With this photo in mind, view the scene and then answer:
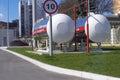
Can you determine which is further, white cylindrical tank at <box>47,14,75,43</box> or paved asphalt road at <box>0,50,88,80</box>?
white cylindrical tank at <box>47,14,75,43</box>

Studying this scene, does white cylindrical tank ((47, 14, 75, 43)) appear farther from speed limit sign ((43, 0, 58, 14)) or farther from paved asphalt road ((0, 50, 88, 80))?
paved asphalt road ((0, 50, 88, 80))

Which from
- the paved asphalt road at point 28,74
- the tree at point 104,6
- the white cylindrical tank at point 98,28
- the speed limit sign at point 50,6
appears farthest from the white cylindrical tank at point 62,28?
the tree at point 104,6

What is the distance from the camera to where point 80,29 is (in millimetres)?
34125

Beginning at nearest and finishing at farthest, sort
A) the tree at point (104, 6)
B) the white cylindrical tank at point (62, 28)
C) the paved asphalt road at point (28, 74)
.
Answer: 1. the paved asphalt road at point (28, 74)
2. the white cylindrical tank at point (62, 28)
3. the tree at point (104, 6)

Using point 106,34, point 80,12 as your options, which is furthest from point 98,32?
point 80,12

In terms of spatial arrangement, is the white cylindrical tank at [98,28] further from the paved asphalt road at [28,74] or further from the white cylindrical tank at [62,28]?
the paved asphalt road at [28,74]

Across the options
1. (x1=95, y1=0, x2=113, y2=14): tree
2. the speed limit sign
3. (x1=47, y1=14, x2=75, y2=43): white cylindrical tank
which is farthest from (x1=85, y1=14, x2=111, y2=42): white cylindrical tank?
(x1=95, y1=0, x2=113, y2=14): tree

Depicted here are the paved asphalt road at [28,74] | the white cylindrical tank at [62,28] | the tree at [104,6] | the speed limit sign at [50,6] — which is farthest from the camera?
the tree at [104,6]

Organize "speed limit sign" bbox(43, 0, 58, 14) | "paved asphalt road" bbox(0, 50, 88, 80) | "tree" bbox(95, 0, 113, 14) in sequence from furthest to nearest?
"tree" bbox(95, 0, 113, 14) → "speed limit sign" bbox(43, 0, 58, 14) → "paved asphalt road" bbox(0, 50, 88, 80)

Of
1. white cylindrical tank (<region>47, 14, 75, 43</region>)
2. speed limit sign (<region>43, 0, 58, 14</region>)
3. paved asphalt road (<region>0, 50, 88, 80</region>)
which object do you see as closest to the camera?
paved asphalt road (<region>0, 50, 88, 80</region>)

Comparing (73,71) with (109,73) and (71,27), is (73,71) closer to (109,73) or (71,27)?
(109,73)

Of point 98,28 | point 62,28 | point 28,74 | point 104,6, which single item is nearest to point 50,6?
point 28,74

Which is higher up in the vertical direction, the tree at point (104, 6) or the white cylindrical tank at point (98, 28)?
the tree at point (104, 6)

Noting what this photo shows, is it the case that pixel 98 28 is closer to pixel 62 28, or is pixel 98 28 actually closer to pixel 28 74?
pixel 62 28
